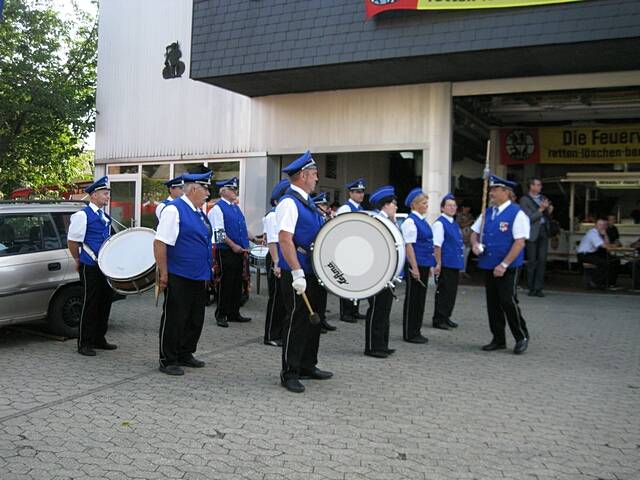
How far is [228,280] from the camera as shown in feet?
28.8

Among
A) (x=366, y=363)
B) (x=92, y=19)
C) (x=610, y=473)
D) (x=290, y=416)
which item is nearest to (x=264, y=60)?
(x=366, y=363)

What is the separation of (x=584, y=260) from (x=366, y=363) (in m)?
8.51

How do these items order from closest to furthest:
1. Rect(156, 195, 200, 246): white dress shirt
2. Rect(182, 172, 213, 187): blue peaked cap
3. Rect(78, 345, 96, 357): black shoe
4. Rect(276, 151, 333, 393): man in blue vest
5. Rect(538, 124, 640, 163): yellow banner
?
Rect(276, 151, 333, 393): man in blue vest, Rect(156, 195, 200, 246): white dress shirt, Rect(182, 172, 213, 187): blue peaked cap, Rect(78, 345, 96, 357): black shoe, Rect(538, 124, 640, 163): yellow banner

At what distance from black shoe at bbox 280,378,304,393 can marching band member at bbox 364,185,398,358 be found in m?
1.49

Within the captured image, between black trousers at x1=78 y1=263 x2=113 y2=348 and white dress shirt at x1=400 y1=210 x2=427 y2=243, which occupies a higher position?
white dress shirt at x1=400 y1=210 x2=427 y2=243

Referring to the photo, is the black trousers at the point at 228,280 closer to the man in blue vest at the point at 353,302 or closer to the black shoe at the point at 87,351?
the man in blue vest at the point at 353,302

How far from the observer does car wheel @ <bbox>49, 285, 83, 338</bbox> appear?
7.52m

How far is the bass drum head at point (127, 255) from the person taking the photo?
21.5 feet

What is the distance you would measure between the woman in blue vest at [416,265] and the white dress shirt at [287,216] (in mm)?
2494

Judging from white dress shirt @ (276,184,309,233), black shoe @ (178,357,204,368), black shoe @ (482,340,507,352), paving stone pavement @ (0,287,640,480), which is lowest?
paving stone pavement @ (0,287,640,480)

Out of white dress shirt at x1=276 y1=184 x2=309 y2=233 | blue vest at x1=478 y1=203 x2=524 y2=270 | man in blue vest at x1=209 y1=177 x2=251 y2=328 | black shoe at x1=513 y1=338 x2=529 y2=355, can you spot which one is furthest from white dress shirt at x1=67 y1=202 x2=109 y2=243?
black shoe at x1=513 y1=338 x2=529 y2=355

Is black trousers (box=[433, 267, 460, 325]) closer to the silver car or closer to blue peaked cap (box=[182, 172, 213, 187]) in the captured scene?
blue peaked cap (box=[182, 172, 213, 187])

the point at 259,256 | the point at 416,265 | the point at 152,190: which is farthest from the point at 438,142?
the point at 152,190

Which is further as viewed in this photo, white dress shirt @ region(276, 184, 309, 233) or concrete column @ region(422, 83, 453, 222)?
concrete column @ region(422, 83, 453, 222)
